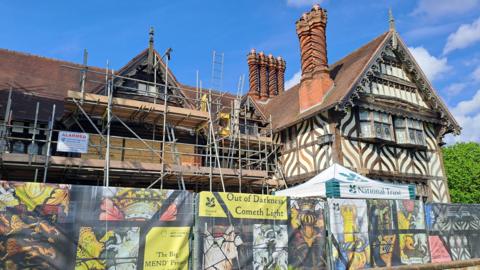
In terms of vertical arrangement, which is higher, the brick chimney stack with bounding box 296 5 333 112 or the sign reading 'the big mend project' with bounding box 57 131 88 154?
the brick chimney stack with bounding box 296 5 333 112

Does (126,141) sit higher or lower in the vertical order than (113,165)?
higher

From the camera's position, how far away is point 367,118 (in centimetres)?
1467

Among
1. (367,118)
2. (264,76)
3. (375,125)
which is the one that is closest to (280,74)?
(264,76)

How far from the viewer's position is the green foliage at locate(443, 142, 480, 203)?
28719mm

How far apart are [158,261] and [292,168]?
32.9 feet

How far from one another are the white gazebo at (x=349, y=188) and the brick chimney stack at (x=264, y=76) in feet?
40.9

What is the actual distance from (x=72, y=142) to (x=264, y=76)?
14.5m

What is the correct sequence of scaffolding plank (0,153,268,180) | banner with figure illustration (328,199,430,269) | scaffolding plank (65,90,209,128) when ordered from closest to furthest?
1. banner with figure illustration (328,199,430,269)
2. scaffolding plank (0,153,268,180)
3. scaffolding plank (65,90,209,128)

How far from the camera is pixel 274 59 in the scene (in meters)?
23.7

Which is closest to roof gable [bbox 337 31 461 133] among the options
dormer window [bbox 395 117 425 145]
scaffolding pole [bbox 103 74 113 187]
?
dormer window [bbox 395 117 425 145]

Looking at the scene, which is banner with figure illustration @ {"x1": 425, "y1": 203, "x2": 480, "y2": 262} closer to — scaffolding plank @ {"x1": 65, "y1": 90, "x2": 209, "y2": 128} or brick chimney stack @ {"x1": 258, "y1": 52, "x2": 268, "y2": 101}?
scaffolding plank @ {"x1": 65, "y1": 90, "x2": 209, "y2": 128}

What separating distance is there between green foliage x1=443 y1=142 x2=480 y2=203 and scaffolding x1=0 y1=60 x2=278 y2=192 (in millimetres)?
21040

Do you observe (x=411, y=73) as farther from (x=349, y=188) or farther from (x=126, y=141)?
(x=126, y=141)

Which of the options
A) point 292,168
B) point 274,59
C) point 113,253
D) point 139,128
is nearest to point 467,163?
point 274,59
